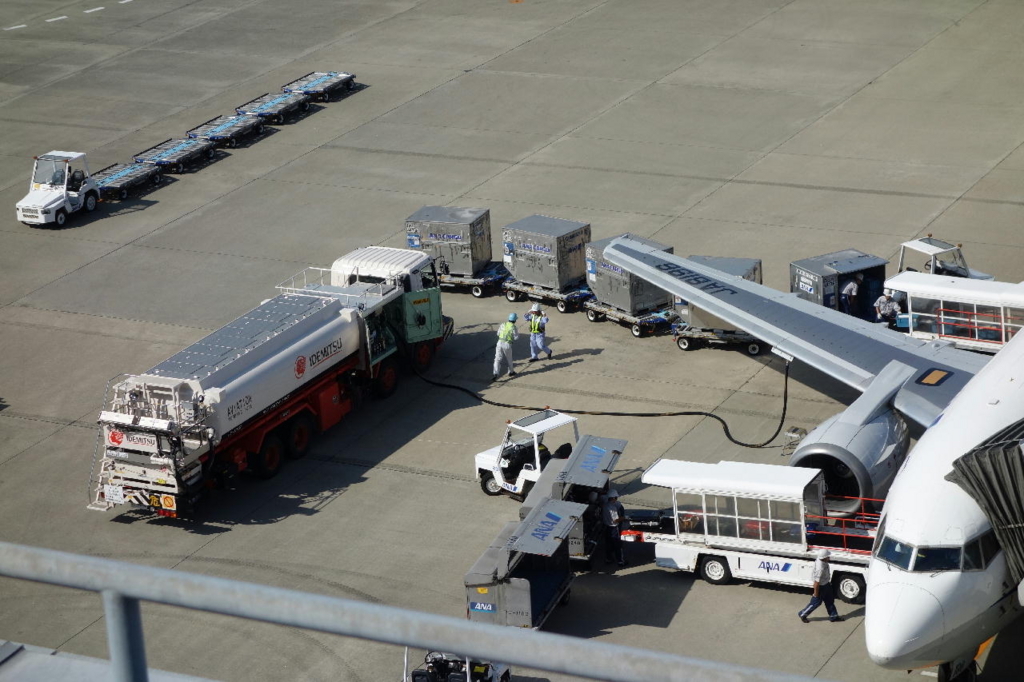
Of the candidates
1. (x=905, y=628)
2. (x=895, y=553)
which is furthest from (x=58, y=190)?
(x=905, y=628)

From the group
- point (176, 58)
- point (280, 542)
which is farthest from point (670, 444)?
point (176, 58)

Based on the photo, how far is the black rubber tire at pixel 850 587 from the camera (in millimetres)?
24969

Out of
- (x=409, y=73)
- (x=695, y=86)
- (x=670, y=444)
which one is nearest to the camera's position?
(x=670, y=444)

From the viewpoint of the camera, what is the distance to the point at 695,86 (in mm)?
60625

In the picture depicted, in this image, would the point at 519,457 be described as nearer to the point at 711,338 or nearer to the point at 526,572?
the point at 526,572

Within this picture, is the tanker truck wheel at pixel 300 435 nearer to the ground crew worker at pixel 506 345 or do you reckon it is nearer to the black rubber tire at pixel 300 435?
the black rubber tire at pixel 300 435

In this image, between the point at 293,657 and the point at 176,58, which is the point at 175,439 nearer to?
the point at 293,657

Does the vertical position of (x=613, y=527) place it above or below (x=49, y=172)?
below

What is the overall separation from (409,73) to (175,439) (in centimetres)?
4027

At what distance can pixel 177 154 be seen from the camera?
5581cm

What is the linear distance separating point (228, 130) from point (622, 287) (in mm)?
26795

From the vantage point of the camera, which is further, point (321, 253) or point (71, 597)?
point (321, 253)

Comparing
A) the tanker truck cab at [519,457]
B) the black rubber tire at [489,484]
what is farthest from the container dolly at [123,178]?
the black rubber tire at [489,484]

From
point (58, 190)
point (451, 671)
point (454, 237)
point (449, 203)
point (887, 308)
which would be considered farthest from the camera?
point (58, 190)
